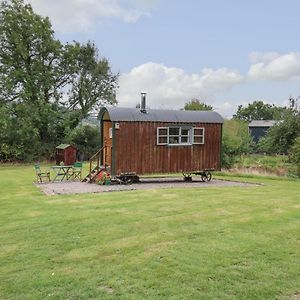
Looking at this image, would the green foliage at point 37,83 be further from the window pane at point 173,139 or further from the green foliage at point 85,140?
the window pane at point 173,139

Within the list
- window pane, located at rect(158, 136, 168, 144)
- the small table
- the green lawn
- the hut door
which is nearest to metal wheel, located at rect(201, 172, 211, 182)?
window pane, located at rect(158, 136, 168, 144)

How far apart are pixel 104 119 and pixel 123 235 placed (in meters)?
10.5

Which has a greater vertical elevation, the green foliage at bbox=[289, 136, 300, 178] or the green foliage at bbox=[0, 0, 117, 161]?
the green foliage at bbox=[0, 0, 117, 161]

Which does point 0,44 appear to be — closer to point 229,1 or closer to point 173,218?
point 229,1

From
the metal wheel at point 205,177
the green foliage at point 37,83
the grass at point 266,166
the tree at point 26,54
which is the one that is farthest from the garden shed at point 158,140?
the tree at point 26,54

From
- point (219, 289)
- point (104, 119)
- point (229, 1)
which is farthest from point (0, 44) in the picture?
point (219, 289)

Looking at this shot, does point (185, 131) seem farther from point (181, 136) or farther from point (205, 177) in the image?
point (205, 177)

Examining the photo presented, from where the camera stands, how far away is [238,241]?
589 cm

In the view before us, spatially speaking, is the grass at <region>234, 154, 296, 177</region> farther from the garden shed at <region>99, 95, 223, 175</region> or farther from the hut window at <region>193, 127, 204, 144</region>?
the hut window at <region>193, 127, 204, 144</region>

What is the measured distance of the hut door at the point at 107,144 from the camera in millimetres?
15508

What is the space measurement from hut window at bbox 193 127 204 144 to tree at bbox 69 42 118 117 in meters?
18.2

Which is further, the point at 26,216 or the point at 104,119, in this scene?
the point at 104,119

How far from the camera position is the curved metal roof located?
1488cm

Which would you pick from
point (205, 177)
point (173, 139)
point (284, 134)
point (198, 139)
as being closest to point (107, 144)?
point (173, 139)
